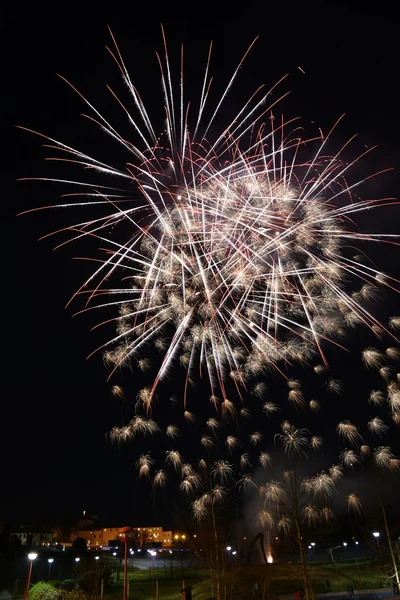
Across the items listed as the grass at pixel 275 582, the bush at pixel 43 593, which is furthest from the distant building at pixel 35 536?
the bush at pixel 43 593

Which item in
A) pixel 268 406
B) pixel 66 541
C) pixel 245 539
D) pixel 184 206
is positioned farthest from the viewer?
pixel 66 541

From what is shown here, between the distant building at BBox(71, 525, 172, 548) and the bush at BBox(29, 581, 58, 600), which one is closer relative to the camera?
the bush at BBox(29, 581, 58, 600)

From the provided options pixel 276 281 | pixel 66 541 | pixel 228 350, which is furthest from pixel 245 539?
pixel 66 541

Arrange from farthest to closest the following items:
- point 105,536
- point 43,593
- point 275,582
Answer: point 105,536 < point 275,582 < point 43,593

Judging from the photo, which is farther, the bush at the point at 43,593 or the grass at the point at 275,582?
the grass at the point at 275,582

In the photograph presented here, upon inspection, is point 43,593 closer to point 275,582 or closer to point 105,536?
point 275,582

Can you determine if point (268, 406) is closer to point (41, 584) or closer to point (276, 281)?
point (276, 281)

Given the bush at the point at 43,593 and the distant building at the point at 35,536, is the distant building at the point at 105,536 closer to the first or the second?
the distant building at the point at 35,536

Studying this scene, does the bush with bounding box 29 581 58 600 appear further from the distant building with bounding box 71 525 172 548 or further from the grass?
the distant building with bounding box 71 525 172 548

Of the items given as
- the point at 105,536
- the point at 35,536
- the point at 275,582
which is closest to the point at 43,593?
the point at 275,582

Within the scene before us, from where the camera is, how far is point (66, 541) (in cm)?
13050

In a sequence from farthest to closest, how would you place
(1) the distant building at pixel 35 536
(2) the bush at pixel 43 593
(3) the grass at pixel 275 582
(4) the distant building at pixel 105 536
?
(4) the distant building at pixel 105 536, (1) the distant building at pixel 35 536, (3) the grass at pixel 275 582, (2) the bush at pixel 43 593

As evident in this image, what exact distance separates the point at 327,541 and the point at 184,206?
64.4m

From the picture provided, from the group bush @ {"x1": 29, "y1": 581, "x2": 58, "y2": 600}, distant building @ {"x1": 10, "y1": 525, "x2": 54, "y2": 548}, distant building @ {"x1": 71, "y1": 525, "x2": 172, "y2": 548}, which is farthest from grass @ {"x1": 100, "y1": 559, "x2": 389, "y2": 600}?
distant building @ {"x1": 71, "y1": 525, "x2": 172, "y2": 548}
